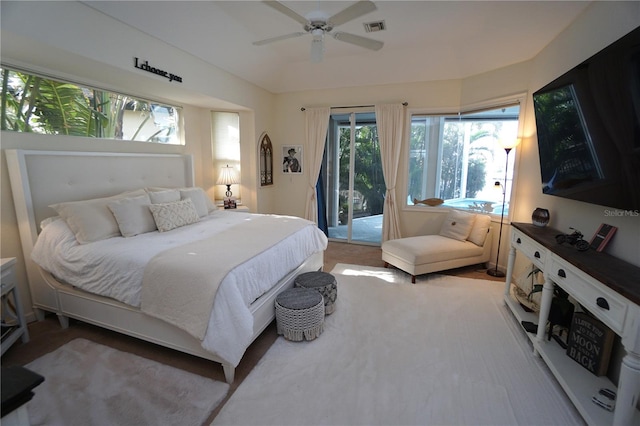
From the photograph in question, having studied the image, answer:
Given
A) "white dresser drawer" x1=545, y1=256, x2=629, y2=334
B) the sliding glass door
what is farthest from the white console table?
the sliding glass door

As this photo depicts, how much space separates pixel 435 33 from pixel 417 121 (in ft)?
4.30

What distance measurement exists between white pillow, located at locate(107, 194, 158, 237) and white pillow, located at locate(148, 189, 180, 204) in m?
0.16

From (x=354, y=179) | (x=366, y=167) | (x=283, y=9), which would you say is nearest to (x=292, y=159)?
(x=354, y=179)

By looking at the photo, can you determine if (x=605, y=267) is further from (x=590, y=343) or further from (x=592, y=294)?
(x=590, y=343)

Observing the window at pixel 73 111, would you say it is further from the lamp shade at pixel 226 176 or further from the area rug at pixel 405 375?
the area rug at pixel 405 375

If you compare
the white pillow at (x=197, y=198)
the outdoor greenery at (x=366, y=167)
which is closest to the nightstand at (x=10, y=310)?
the white pillow at (x=197, y=198)

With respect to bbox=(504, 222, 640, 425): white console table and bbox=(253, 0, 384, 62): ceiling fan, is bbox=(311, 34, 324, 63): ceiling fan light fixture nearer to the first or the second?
bbox=(253, 0, 384, 62): ceiling fan

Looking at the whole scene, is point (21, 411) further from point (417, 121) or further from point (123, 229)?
point (417, 121)

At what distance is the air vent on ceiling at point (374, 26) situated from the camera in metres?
3.26

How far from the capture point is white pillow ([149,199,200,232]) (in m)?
2.95

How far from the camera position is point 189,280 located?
1.96 metres

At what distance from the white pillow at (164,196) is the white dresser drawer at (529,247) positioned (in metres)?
3.55

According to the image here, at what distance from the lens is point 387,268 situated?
4.05 meters

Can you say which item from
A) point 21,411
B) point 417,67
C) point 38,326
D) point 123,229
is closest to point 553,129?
point 417,67
